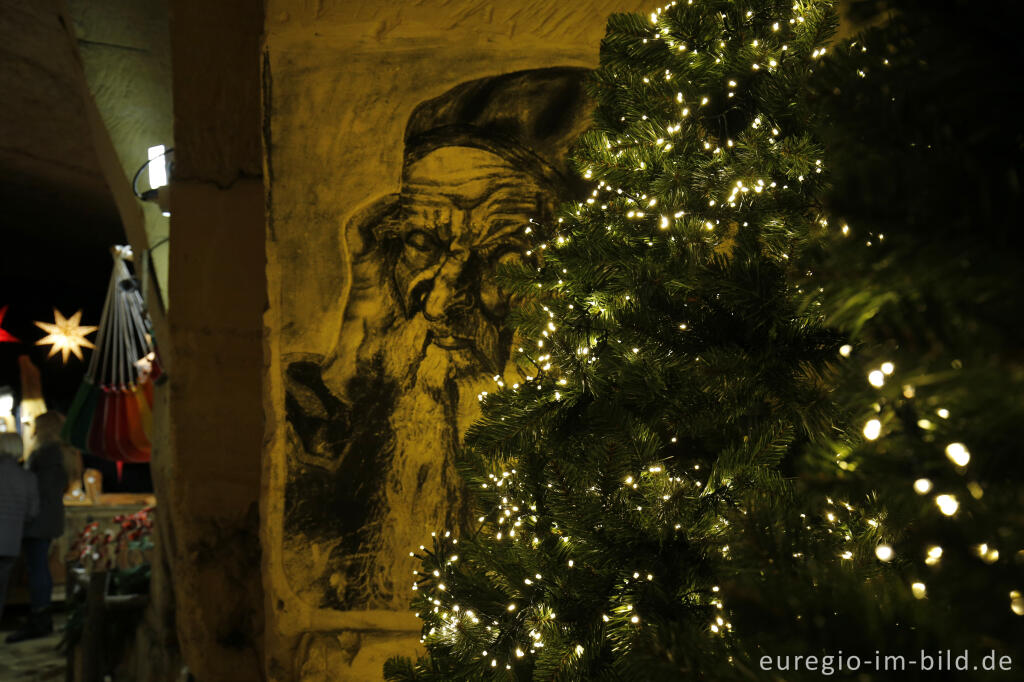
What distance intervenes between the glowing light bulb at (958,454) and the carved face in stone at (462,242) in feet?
7.95

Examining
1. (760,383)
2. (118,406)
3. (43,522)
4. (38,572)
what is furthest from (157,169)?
(38,572)

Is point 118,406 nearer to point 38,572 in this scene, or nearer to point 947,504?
point 38,572

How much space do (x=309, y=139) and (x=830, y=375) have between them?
244cm

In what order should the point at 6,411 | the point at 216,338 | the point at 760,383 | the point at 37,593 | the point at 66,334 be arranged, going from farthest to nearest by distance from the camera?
the point at 66,334 < the point at 6,411 < the point at 37,593 < the point at 216,338 < the point at 760,383

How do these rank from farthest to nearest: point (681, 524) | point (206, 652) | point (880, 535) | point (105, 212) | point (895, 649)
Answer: point (105, 212) < point (206, 652) < point (681, 524) < point (880, 535) < point (895, 649)

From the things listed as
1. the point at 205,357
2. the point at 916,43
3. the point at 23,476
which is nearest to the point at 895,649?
the point at 916,43

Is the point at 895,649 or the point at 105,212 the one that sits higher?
the point at 105,212

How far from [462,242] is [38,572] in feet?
18.9

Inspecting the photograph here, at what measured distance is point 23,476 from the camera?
616cm

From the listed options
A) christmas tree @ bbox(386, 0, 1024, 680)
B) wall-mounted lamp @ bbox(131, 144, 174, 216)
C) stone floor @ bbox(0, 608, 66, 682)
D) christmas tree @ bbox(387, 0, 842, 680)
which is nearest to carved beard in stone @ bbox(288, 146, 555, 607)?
christmas tree @ bbox(386, 0, 1024, 680)

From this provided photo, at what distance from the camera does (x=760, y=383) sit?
52.8 inches

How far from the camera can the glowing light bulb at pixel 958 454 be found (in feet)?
2.03

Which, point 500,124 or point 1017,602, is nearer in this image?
point 1017,602

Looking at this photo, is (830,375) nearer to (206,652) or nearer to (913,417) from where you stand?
(913,417)
